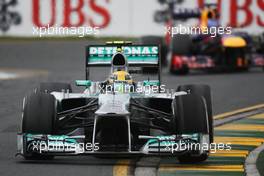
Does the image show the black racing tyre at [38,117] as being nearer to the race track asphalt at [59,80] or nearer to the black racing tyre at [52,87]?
the race track asphalt at [59,80]

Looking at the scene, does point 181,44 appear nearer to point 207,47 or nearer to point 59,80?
point 207,47

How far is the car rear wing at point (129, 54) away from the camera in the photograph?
→ 13961mm

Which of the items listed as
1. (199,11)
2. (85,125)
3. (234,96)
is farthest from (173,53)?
(85,125)

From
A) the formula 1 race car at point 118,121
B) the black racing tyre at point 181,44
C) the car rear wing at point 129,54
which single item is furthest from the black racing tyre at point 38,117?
the black racing tyre at point 181,44

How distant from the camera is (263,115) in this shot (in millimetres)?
17656

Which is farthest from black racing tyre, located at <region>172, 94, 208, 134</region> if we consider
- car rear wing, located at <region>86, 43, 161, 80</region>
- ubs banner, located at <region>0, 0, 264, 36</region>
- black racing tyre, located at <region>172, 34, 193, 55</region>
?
ubs banner, located at <region>0, 0, 264, 36</region>

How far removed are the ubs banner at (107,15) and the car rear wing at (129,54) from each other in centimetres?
1674

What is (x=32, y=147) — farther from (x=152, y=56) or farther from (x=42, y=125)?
(x=152, y=56)

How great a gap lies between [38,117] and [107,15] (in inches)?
768

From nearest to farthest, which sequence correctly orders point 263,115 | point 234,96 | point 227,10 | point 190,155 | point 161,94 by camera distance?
point 190,155 → point 161,94 → point 263,115 → point 234,96 → point 227,10

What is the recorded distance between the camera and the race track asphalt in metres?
11.6

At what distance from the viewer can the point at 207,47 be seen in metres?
26.3

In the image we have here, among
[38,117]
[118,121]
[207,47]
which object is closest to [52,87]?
A: [38,117]

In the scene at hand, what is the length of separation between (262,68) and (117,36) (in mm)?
5451
